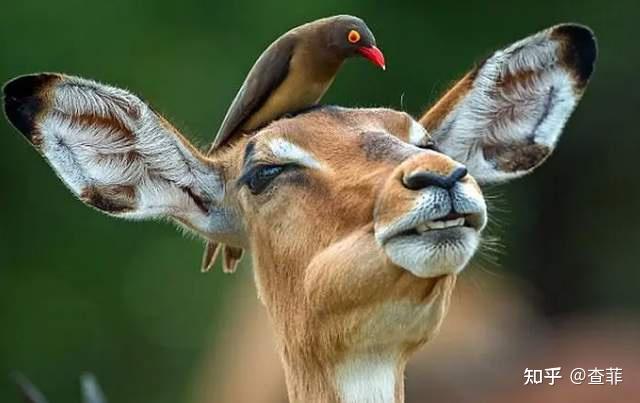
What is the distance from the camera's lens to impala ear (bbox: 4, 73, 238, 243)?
5918 millimetres

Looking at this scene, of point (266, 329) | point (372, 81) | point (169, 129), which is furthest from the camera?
point (372, 81)

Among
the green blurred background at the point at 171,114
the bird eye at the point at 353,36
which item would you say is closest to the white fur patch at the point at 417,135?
the bird eye at the point at 353,36

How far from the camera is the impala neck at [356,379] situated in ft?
18.5

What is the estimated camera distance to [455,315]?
14.9m

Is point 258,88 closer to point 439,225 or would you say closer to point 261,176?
point 261,176

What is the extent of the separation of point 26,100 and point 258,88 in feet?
3.55

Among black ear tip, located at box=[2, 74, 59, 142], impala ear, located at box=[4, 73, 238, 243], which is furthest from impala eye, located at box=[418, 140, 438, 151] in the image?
black ear tip, located at box=[2, 74, 59, 142]

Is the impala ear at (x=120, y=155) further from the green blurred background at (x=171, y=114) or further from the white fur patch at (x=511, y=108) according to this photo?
the green blurred background at (x=171, y=114)

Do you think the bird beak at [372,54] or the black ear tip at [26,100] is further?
the bird beak at [372,54]

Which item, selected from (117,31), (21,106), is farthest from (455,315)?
(21,106)

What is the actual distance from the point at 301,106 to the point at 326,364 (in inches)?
46.7

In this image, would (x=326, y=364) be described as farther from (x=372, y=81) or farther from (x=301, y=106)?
(x=372, y=81)

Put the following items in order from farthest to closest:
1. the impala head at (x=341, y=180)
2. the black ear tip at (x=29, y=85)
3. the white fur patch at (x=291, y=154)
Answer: the white fur patch at (x=291, y=154) → the black ear tip at (x=29, y=85) → the impala head at (x=341, y=180)

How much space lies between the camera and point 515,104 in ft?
21.3
